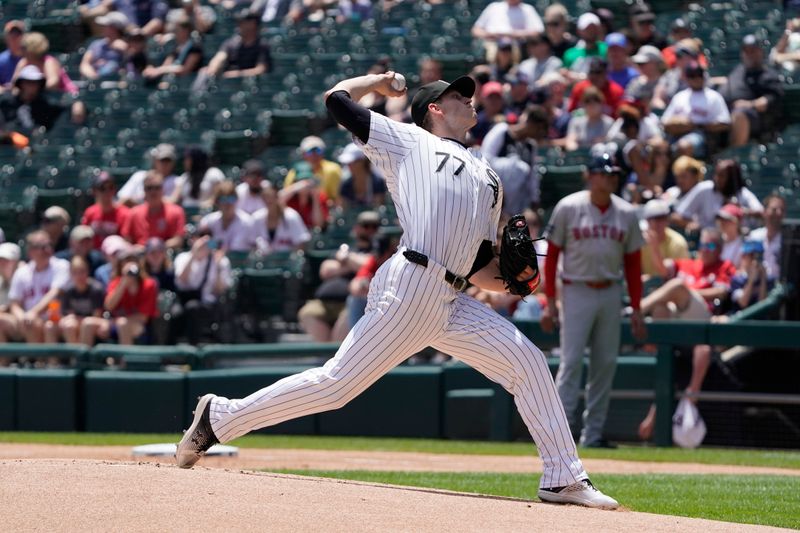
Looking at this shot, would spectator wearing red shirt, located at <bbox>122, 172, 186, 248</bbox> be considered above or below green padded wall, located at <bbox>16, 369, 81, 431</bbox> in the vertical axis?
above

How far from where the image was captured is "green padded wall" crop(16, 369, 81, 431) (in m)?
13.0

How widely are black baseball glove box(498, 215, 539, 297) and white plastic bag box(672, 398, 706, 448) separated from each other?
4.97 meters

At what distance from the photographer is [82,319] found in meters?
13.7

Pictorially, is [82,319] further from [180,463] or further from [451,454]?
[180,463]

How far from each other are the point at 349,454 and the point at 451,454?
0.72m

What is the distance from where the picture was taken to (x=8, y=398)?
13.2 metres

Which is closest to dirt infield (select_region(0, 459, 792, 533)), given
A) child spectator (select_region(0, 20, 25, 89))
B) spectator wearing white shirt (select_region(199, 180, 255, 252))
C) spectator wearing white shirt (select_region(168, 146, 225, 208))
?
spectator wearing white shirt (select_region(199, 180, 255, 252))

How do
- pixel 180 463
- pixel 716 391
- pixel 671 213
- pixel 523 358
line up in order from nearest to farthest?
pixel 523 358 < pixel 180 463 < pixel 716 391 < pixel 671 213

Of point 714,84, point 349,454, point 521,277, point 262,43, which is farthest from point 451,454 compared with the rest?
point 262,43

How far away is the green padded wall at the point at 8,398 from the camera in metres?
13.1

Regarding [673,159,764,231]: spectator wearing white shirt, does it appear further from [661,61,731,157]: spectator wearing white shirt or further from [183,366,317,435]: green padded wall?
[183,366,317,435]: green padded wall

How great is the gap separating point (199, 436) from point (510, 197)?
22.5 ft

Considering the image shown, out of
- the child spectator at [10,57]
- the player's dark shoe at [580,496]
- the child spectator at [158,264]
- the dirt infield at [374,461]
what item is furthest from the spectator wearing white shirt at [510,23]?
the player's dark shoe at [580,496]

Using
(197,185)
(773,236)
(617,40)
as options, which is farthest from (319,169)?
(773,236)
